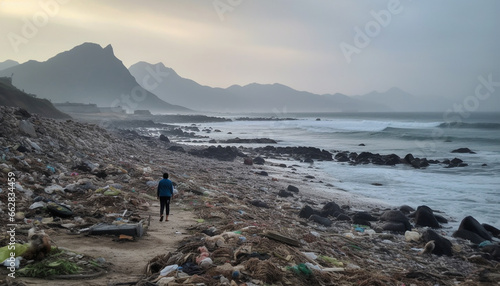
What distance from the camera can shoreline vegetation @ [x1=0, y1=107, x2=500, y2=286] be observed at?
4391mm

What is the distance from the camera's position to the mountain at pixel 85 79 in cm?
16138

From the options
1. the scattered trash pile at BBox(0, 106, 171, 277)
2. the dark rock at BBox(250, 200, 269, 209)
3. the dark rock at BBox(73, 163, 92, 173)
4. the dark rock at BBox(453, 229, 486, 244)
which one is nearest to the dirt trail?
the scattered trash pile at BBox(0, 106, 171, 277)

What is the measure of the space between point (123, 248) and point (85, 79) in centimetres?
18824

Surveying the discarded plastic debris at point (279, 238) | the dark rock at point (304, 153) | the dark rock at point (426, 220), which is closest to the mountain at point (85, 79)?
the dark rock at point (304, 153)

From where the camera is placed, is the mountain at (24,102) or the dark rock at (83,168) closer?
the dark rock at (83,168)

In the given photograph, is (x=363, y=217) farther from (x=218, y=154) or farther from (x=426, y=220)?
(x=218, y=154)

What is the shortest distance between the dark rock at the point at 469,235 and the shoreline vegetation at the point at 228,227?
0.03 m

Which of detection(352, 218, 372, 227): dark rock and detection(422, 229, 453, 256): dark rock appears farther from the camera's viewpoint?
detection(352, 218, 372, 227): dark rock

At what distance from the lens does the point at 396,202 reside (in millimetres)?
11984

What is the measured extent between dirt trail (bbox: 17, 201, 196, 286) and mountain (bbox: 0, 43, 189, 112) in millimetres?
157992

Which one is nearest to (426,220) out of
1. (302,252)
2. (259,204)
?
(259,204)

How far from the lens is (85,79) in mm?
172125

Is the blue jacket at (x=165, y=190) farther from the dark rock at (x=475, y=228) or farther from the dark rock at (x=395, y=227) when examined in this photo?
the dark rock at (x=475, y=228)

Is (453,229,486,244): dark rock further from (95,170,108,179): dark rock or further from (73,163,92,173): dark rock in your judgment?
(73,163,92,173): dark rock
